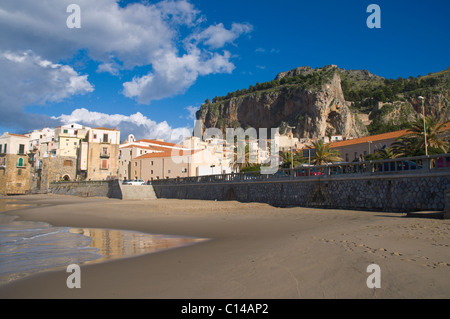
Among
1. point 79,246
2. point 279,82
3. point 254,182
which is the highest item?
point 279,82

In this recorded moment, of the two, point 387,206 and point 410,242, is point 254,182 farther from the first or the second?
point 410,242

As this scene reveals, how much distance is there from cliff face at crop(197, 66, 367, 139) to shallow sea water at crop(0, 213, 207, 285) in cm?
12613

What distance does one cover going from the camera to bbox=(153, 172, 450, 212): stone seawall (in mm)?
15500

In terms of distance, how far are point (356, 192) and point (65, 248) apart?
15.9m

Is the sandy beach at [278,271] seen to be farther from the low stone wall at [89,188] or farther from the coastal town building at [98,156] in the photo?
the coastal town building at [98,156]

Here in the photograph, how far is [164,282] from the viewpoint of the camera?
239 inches

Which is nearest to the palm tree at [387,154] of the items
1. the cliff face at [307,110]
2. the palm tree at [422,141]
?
the palm tree at [422,141]

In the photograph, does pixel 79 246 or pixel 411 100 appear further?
pixel 411 100

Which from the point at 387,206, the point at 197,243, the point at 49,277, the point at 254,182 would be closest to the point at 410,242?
the point at 197,243

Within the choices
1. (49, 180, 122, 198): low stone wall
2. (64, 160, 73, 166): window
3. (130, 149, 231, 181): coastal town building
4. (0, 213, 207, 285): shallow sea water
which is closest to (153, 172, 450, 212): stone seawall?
(0, 213, 207, 285): shallow sea water

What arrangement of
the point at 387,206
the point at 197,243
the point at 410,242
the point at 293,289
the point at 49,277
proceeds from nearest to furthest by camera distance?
the point at 293,289, the point at 49,277, the point at 410,242, the point at 197,243, the point at 387,206

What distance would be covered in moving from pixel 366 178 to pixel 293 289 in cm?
1515

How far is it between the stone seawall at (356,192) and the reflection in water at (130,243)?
1131 centimetres

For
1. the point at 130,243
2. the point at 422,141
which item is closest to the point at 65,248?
the point at 130,243
